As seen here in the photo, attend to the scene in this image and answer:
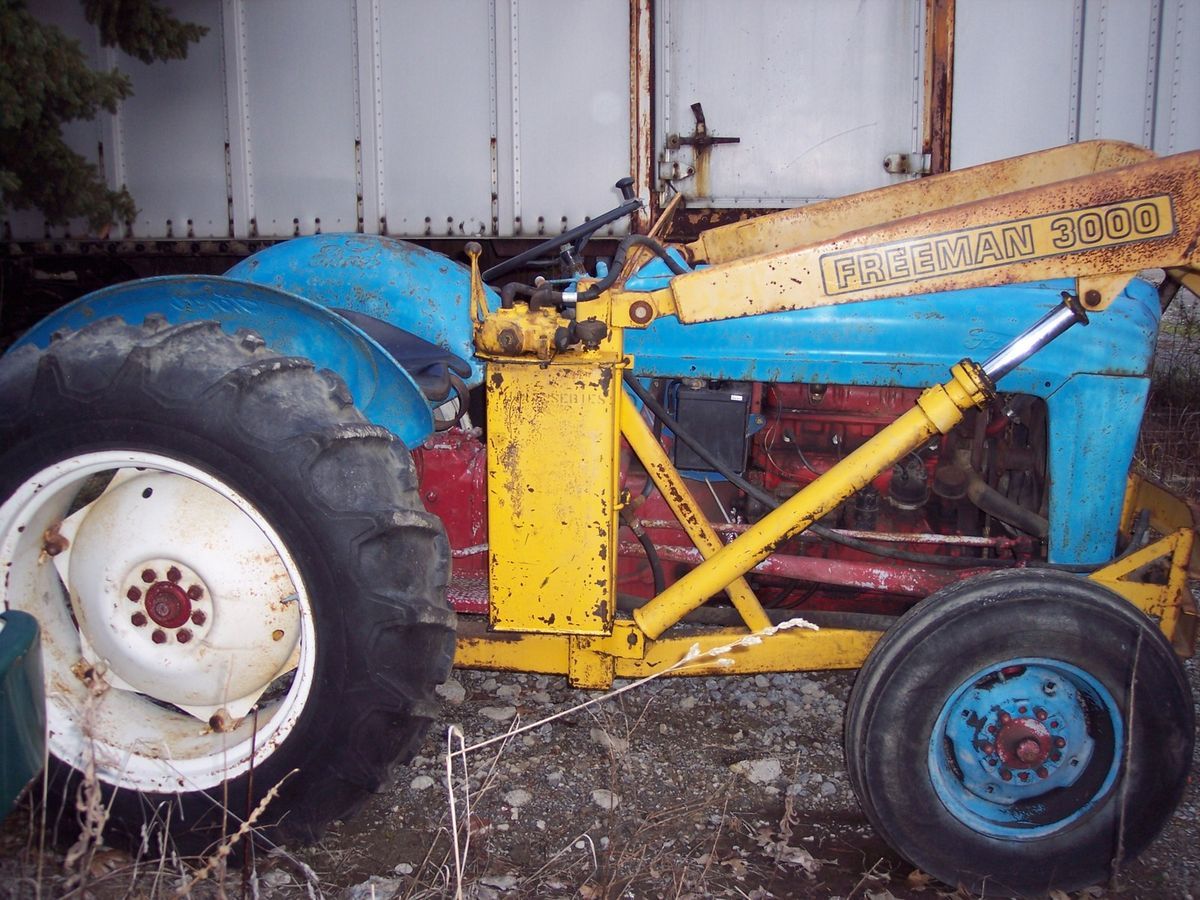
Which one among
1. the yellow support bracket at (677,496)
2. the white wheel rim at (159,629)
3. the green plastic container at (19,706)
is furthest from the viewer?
the yellow support bracket at (677,496)

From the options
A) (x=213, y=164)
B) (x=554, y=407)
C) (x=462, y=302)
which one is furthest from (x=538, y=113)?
(x=554, y=407)

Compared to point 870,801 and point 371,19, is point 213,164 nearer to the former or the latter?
point 371,19

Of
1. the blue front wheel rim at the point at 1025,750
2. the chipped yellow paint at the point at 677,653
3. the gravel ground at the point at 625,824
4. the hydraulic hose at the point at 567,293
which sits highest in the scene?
the hydraulic hose at the point at 567,293

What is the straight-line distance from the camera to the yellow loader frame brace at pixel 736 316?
1852 millimetres

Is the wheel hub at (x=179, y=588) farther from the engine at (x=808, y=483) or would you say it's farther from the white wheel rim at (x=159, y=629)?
the engine at (x=808, y=483)

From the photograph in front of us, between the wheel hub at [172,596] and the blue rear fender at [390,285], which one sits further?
the blue rear fender at [390,285]

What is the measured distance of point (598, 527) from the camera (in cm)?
207

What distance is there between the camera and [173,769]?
1.96 m

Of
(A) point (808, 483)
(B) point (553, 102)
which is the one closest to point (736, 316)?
(A) point (808, 483)

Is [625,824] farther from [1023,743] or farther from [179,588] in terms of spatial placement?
[179,588]

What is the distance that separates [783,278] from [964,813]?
3.88 ft

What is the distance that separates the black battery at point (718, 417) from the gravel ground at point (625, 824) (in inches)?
29.1

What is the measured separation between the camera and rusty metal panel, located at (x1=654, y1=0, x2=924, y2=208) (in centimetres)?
506

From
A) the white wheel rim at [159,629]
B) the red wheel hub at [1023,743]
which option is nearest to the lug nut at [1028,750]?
the red wheel hub at [1023,743]
